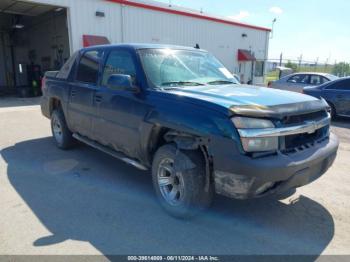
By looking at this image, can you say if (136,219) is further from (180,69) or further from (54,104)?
(54,104)

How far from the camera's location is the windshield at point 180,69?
3.82m

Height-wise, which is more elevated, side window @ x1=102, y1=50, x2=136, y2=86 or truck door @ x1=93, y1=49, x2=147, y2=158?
side window @ x1=102, y1=50, x2=136, y2=86

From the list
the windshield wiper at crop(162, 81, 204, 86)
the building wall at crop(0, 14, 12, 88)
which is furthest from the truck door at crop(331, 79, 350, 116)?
the building wall at crop(0, 14, 12, 88)

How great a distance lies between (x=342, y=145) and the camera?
22.4 feet

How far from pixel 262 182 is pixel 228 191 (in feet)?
1.10

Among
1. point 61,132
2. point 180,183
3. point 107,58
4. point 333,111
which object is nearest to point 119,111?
point 107,58

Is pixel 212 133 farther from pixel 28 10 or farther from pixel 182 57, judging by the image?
pixel 28 10

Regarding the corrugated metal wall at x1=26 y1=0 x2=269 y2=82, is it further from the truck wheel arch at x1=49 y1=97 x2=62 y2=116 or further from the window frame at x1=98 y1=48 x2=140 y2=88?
the window frame at x1=98 y1=48 x2=140 y2=88

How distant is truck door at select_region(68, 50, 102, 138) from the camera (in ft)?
15.6

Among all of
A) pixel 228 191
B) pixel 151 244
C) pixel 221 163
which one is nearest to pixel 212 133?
pixel 221 163

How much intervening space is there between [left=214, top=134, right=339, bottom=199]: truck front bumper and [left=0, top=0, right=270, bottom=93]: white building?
46.0 feet

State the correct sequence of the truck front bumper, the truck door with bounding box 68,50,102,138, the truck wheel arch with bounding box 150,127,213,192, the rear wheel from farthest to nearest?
the rear wheel < the truck door with bounding box 68,50,102,138 < the truck wheel arch with bounding box 150,127,213,192 < the truck front bumper

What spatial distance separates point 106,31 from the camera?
1612 cm

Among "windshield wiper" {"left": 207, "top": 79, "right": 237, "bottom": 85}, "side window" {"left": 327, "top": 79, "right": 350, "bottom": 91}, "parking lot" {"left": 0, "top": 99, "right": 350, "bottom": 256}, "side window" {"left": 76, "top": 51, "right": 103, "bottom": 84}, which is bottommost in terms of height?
"parking lot" {"left": 0, "top": 99, "right": 350, "bottom": 256}
